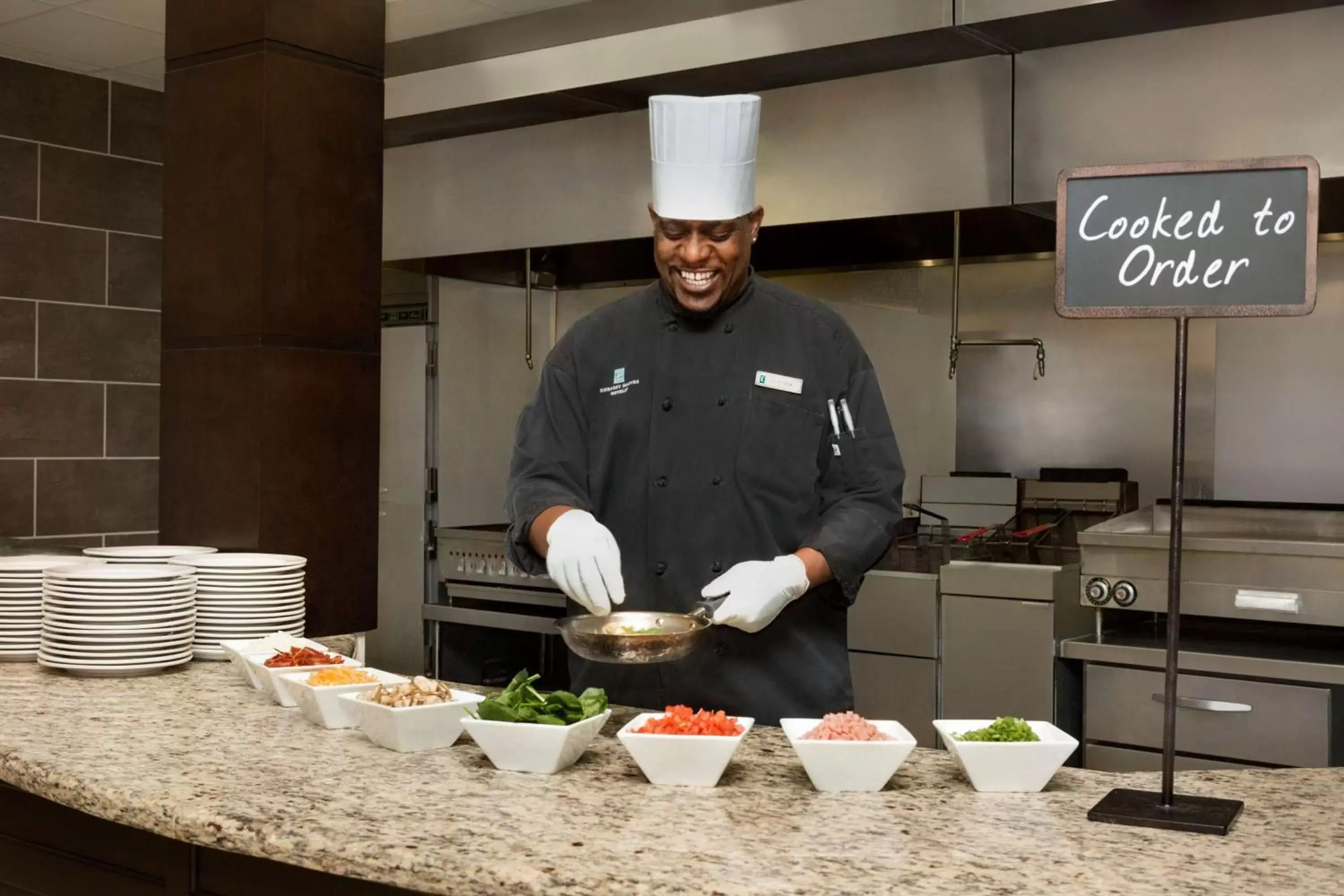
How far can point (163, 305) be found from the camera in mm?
3354

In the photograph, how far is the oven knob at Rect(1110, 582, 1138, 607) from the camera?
377 centimetres

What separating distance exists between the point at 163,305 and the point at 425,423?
210 centimetres

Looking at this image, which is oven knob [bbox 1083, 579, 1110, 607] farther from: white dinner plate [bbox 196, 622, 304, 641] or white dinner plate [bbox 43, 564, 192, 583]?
white dinner plate [bbox 43, 564, 192, 583]

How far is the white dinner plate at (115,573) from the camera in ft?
8.46

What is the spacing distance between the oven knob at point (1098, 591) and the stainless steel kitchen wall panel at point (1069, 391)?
0.65 m

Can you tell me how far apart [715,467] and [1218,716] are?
6.00 feet

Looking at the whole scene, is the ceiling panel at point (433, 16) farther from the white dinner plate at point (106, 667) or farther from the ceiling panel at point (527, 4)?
the white dinner plate at point (106, 667)

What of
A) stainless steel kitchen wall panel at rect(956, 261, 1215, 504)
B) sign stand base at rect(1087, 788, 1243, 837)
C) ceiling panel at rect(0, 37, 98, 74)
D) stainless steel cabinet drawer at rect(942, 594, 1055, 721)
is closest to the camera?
sign stand base at rect(1087, 788, 1243, 837)

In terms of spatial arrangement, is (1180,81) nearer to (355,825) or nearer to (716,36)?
(716,36)

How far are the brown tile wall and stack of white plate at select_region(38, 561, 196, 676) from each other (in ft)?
9.87

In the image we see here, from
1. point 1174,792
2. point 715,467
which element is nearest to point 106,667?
point 715,467

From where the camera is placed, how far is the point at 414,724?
1.94 meters

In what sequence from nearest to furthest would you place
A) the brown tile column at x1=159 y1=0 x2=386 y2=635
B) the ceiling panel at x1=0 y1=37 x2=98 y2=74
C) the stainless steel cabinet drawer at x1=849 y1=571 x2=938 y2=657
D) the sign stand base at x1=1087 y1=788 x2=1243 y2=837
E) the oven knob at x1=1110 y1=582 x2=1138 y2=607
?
1. the sign stand base at x1=1087 y1=788 x2=1243 y2=837
2. the brown tile column at x1=159 y1=0 x2=386 y2=635
3. the oven knob at x1=1110 y1=582 x2=1138 y2=607
4. the stainless steel cabinet drawer at x1=849 y1=571 x2=938 y2=657
5. the ceiling panel at x1=0 y1=37 x2=98 y2=74

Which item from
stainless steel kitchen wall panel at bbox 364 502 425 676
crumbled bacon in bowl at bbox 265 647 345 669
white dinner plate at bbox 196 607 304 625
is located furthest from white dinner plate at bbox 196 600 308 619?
stainless steel kitchen wall panel at bbox 364 502 425 676
